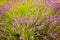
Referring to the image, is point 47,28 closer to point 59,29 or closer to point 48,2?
point 59,29

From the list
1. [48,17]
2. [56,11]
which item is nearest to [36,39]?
[48,17]

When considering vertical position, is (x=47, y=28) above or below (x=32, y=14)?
below

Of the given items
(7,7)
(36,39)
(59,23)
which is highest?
(7,7)

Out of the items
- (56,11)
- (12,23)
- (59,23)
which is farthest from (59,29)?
(12,23)

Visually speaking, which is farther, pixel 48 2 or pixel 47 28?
pixel 48 2

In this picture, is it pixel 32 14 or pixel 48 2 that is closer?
pixel 32 14

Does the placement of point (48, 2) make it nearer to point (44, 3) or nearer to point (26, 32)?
point (44, 3)
